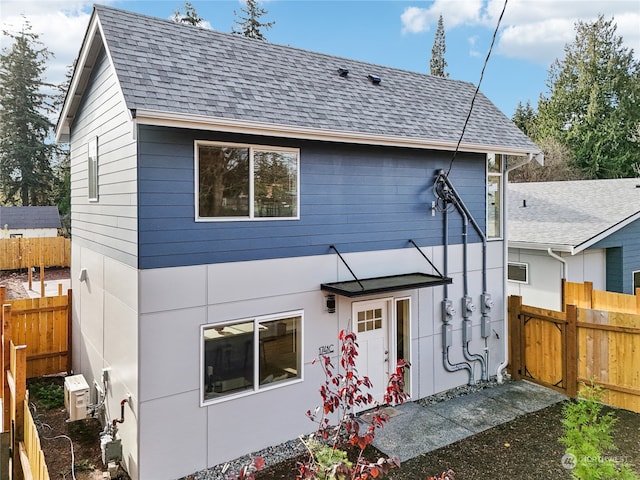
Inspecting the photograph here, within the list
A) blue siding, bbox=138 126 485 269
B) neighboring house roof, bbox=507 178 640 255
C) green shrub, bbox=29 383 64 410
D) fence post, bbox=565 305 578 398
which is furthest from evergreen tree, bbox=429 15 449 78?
green shrub, bbox=29 383 64 410

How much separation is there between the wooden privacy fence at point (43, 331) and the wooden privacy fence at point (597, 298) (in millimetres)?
12541

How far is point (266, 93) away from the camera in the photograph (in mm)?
7105

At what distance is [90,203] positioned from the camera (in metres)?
8.44

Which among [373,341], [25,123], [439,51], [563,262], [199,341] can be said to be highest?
[439,51]

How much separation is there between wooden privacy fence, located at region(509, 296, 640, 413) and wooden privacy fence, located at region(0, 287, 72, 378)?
9980 millimetres

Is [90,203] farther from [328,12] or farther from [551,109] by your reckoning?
[551,109]

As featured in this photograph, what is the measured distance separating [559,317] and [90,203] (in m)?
9.41

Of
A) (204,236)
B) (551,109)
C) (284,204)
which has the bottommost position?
(204,236)

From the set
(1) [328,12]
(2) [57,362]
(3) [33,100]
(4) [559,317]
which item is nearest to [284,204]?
(4) [559,317]

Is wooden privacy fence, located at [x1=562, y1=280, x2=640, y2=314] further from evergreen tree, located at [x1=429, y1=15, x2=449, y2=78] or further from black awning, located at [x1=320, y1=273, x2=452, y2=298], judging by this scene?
evergreen tree, located at [x1=429, y1=15, x2=449, y2=78]

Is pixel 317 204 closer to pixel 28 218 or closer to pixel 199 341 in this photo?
pixel 199 341

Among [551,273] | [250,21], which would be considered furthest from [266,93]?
[250,21]

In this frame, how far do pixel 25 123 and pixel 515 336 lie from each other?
120 feet

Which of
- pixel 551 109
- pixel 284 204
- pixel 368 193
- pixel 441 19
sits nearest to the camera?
pixel 284 204
